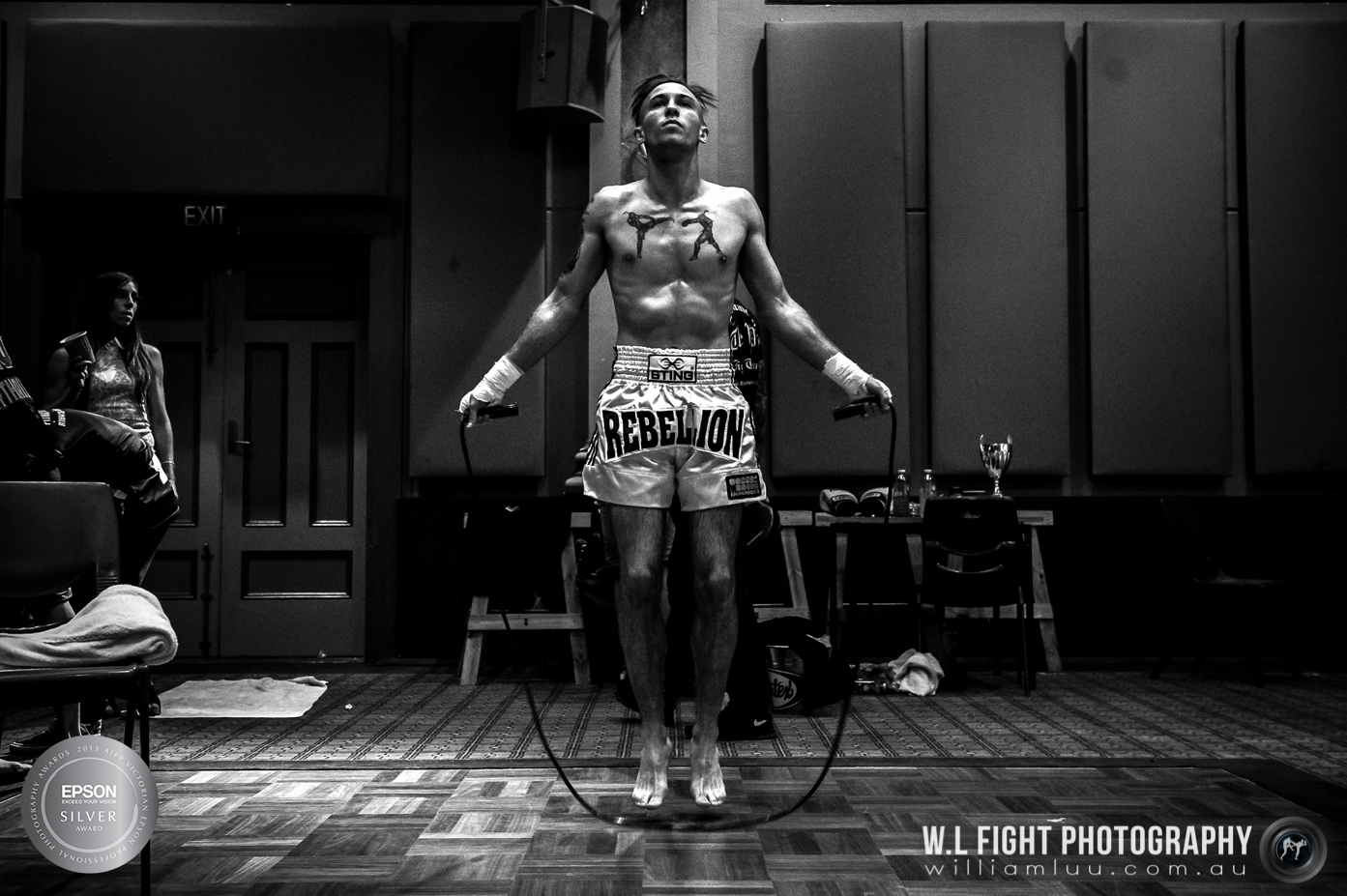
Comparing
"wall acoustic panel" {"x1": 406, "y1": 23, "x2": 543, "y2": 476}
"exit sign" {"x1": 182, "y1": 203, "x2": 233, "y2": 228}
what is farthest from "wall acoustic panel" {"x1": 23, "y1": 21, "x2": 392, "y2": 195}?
"wall acoustic panel" {"x1": 406, "y1": 23, "x2": 543, "y2": 476}

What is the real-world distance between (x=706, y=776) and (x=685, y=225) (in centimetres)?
134

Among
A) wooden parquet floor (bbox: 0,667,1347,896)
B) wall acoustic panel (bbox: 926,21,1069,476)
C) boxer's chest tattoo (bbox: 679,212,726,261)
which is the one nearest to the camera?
wooden parquet floor (bbox: 0,667,1347,896)

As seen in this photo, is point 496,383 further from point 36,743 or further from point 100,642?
point 36,743

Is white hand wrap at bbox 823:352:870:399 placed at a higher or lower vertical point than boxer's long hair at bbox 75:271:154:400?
lower

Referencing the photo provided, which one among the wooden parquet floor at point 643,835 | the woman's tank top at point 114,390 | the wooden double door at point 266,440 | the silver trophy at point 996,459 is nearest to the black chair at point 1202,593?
the silver trophy at point 996,459

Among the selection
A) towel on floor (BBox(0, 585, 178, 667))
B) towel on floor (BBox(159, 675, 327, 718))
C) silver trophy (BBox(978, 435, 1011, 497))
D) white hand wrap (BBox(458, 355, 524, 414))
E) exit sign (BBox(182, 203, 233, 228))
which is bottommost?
towel on floor (BBox(159, 675, 327, 718))

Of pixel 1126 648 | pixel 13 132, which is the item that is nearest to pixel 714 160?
pixel 1126 648

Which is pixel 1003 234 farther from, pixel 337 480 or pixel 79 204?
pixel 79 204

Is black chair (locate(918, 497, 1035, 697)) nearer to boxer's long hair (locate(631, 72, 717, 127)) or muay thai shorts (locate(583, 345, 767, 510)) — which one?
muay thai shorts (locate(583, 345, 767, 510))

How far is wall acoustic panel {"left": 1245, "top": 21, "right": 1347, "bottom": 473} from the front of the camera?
19.0ft

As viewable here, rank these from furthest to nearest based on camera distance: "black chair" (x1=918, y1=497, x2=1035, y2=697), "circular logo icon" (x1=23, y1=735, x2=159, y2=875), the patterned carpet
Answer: "black chair" (x1=918, y1=497, x2=1035, y2=697)
the patterned carpet
"circular logo icon" (x1=23, y1=735, x2=159, y2=875)

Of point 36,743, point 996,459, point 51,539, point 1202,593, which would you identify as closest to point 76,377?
point 36,743

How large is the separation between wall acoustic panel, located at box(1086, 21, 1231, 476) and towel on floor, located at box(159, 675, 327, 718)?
401 centimetres

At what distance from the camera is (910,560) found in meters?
5.43
